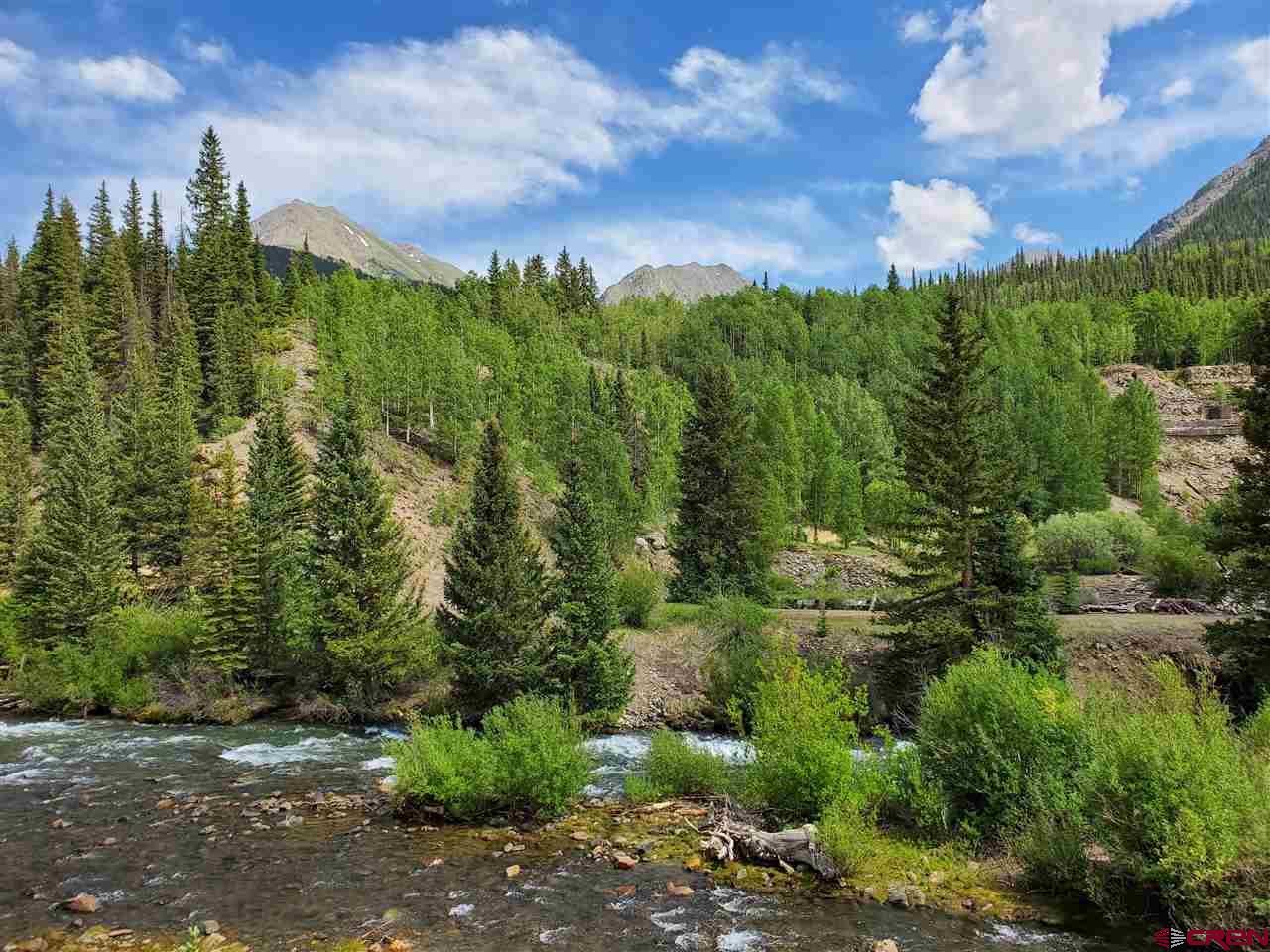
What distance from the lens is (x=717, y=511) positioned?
4838 centimetres

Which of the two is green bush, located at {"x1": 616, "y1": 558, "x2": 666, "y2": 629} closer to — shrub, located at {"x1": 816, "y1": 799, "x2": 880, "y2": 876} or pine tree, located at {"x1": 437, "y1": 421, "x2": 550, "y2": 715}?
pine tree, located at {"x1": 437, "y1": 421, "x2": 550, "y2": 715}

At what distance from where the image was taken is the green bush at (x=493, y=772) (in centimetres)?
2017

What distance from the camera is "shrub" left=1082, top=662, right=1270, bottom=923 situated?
12.0m

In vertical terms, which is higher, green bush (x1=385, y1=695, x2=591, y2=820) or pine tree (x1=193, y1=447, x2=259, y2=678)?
pine tree (x1=193, y1=447, x2=259, y2=678)

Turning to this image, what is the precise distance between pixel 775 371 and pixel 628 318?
36406mm

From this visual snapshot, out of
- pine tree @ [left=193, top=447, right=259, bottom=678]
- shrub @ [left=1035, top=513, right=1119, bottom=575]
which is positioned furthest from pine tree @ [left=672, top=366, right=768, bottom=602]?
pine tree @ [left=193, top=447, right=259, bottom=678]

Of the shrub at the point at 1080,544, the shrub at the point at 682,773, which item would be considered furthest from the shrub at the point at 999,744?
the shrub at the point at 1080,544

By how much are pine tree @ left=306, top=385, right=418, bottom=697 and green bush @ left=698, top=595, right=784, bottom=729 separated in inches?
589

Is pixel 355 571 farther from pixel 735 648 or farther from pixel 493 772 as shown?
pixel 735 648

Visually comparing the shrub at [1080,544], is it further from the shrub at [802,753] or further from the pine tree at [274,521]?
the pine tree at [274,521]

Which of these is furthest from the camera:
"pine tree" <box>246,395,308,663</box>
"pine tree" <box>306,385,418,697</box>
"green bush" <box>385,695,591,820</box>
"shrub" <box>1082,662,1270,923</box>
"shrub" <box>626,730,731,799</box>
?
"pine tree" <box>246,395,308,663</box>

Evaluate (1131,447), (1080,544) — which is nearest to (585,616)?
(1080,544)

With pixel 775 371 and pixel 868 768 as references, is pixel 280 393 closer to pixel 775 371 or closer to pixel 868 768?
pixel 868 768

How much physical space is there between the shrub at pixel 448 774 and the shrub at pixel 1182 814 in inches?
570
